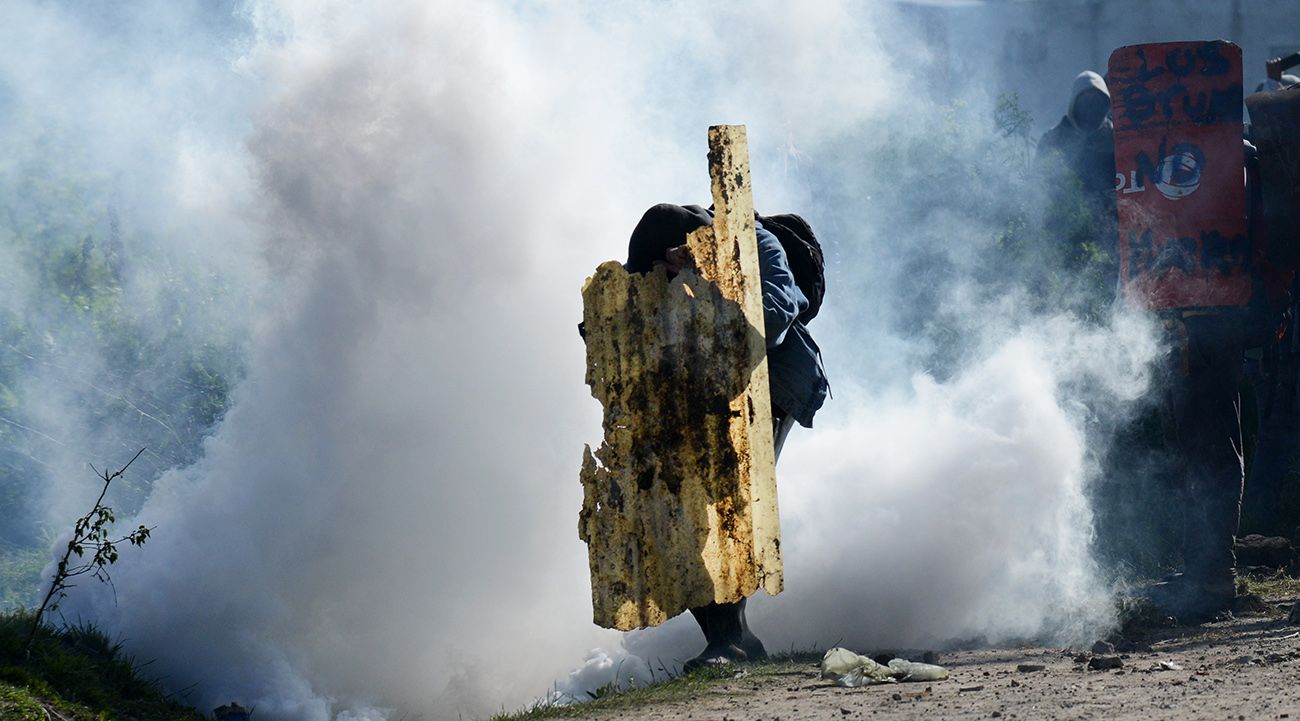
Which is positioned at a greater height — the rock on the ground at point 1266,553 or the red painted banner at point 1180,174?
the red painted banner at point 1180,174

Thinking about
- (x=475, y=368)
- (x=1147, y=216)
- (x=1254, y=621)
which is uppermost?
(x=1147, y=216)

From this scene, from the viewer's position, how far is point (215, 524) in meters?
6.04

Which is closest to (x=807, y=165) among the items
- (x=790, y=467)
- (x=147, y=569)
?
(x=790, y=467)

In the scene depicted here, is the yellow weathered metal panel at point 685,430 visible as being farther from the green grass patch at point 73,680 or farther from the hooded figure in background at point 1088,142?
the hooded figure in background at point 1088,142

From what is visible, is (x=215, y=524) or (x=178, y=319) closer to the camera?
(x=215, y=524)

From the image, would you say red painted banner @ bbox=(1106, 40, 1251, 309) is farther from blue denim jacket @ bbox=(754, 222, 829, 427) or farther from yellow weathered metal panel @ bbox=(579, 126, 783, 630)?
yellow weathered metal panel @ bbox=(579, 126, 783, 630)

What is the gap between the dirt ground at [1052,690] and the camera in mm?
3965

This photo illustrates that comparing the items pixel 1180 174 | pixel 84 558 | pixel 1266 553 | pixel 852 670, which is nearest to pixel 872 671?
pixel 852 670

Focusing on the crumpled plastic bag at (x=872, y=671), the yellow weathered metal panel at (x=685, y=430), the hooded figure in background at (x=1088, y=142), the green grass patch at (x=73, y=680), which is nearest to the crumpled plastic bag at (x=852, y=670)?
the crumpled plastic bag at (x=872, y=671)

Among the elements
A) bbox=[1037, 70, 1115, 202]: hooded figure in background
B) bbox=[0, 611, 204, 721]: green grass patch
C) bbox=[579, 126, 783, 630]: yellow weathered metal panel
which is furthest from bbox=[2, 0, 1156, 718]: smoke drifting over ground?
bbox=[579, 126, 783, 630]: yellow weathered metal panel

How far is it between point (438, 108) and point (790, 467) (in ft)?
8.58

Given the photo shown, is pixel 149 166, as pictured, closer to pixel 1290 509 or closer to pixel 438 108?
pixel 438 108

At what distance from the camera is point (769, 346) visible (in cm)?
513

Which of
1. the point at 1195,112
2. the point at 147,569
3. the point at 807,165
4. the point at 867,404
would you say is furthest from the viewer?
the point at 807,165
